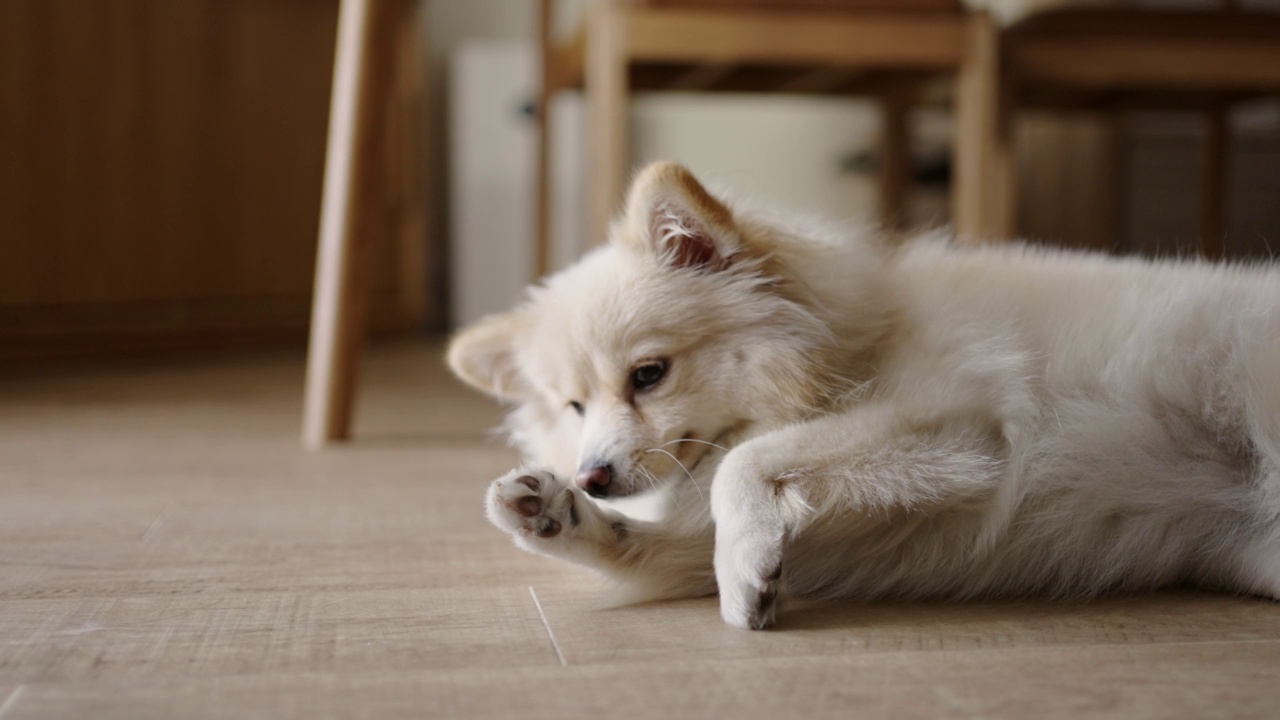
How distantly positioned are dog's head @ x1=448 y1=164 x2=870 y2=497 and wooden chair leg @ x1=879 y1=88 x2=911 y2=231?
94.1 inches

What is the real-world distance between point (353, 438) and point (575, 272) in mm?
942

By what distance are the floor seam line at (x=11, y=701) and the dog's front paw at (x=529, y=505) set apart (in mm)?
387

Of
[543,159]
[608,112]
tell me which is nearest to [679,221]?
[608,112]

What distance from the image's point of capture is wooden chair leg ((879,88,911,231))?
3.54 meters

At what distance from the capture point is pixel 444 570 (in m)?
1.17

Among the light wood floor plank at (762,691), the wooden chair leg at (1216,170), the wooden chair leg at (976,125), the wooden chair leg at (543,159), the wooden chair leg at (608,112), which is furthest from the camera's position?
the wooden chair leg at (543,159)

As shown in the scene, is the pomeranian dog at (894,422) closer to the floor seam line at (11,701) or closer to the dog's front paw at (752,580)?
the dog's front paw at (752,580)

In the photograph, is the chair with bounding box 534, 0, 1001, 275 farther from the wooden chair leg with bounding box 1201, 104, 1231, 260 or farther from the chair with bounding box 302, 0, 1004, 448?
the wooden chair leg with bounding box 1201, 104, 1231, 260

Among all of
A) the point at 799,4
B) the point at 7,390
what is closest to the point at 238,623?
the point at 799,4

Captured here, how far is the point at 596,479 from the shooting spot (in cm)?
112

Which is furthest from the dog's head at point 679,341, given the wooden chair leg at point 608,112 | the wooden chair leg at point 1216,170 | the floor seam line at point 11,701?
the wooden chair leg at point 1216,170

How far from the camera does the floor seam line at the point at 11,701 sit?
2.45 ft

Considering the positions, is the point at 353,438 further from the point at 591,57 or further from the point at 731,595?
the point at 731,595

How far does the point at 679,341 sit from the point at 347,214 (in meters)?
1.01
